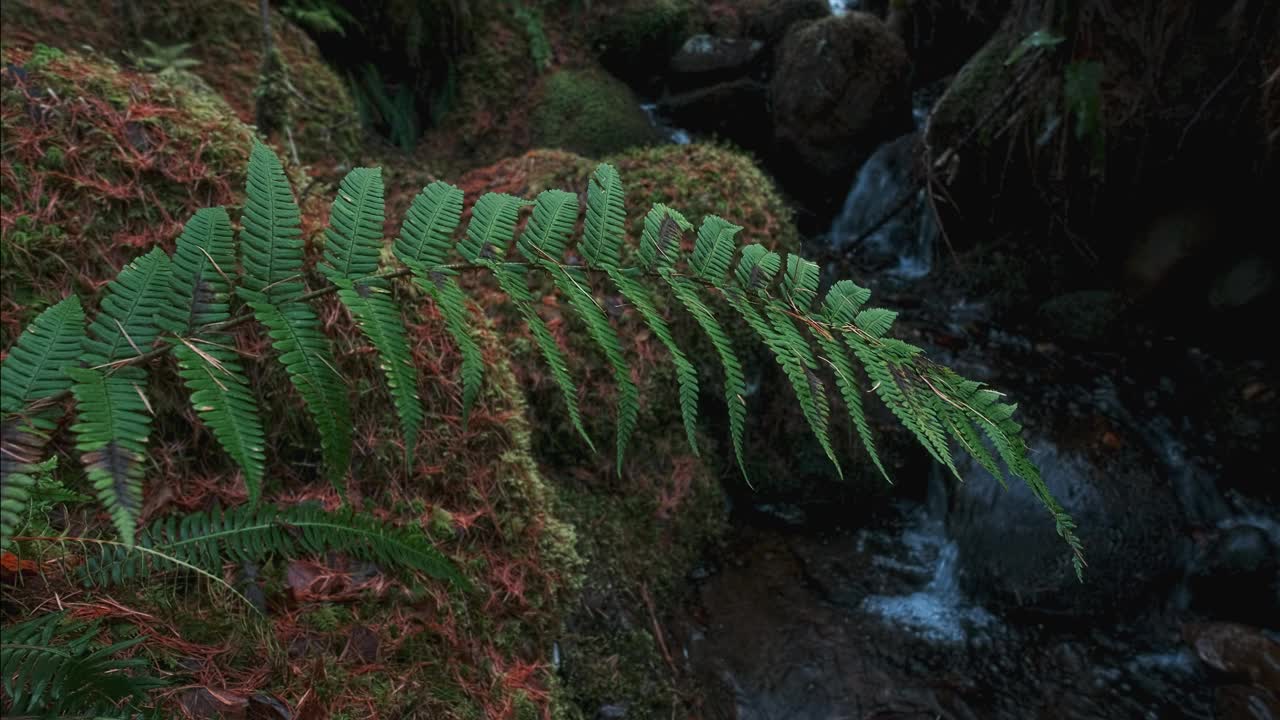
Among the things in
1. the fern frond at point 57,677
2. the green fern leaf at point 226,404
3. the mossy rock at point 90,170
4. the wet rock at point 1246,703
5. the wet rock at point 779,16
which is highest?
the wet rock at point 779,16

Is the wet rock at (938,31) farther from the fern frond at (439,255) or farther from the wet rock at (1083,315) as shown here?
the fern frond at (439,255)

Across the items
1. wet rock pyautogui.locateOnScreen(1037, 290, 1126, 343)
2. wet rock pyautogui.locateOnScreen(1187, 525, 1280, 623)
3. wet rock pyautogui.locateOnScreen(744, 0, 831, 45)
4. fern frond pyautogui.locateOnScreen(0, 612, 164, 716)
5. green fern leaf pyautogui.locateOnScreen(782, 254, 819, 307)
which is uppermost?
wet rock pyautogui.locateOnScreen(744, 0, 831, 45)

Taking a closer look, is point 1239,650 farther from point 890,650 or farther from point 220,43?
point 220,43

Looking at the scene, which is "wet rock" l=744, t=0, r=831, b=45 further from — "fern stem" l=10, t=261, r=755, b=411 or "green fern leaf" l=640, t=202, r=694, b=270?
"fern stem" l=10, t=261, r=755, b=411

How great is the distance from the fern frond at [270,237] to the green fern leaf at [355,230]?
60 mm

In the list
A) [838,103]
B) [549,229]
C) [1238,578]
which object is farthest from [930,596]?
[838,103]

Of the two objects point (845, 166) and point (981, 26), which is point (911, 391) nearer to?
point (845, 166)

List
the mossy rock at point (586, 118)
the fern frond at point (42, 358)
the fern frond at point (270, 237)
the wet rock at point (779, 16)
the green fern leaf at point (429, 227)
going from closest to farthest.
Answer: the fern frond at point (42, 358), the fern frond at point (270, 237), the green fern leaf at point (429, 227), the mossy rock at point (586, 118), the wet rock at point (779, 16)

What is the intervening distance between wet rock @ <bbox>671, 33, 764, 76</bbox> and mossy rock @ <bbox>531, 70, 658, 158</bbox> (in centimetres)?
145

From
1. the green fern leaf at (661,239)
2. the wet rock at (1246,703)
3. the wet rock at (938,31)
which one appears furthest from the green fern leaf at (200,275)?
the wet rock at (938,31)

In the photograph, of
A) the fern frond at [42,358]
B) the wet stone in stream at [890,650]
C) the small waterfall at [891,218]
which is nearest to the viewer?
the fern frond at [42,358]

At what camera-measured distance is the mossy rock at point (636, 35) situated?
8.61 m

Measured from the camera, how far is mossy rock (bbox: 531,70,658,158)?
7.36 metres

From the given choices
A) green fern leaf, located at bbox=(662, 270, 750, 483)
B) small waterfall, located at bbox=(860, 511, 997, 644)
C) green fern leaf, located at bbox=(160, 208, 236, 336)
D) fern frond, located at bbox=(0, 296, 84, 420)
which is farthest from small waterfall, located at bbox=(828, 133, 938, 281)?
fern frond, located at bbox=(0, 296, 84, 420)
